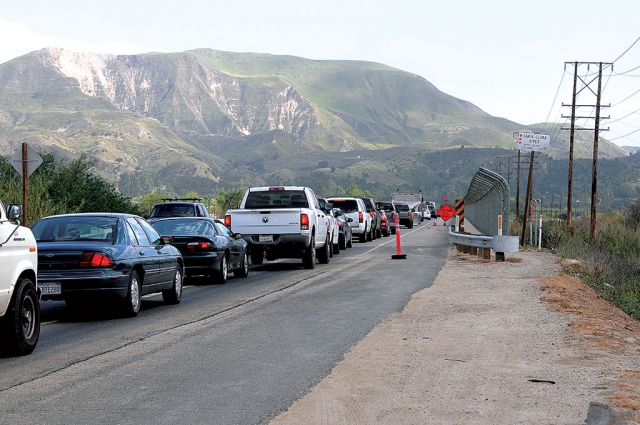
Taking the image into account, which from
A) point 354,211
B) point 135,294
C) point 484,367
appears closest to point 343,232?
point 354,211

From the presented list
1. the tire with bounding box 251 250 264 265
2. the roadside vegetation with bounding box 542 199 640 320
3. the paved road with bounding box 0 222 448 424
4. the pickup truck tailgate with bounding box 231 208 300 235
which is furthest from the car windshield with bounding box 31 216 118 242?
the tire with bounding box 251 250 264 265

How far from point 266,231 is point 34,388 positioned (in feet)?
50.5

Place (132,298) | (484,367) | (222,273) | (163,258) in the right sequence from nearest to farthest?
1. (484,367)
2. (132,298)
3. (163,258)
4. (222,273)

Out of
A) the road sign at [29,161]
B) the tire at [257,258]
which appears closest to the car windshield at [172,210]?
the tire at [257,258]

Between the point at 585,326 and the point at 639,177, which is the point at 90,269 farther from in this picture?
the point at 639,177

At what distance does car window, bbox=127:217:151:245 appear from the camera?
14219mm

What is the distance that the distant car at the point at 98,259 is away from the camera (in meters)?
12.7

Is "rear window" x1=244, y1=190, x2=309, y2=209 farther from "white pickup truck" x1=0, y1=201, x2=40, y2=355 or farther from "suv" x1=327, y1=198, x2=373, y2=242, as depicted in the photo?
"suv" x1=327, y1=198, x2=373, y2=242

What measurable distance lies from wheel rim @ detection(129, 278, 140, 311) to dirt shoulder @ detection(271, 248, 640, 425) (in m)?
3.92

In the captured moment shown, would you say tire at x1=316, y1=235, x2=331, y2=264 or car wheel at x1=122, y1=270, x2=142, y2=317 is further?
tire at x1=316, y1=235, x2=331, y2=264

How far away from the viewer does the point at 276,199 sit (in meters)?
24.5

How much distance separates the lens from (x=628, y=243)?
122ft

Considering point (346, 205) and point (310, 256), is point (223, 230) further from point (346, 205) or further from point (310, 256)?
point (346, 205)

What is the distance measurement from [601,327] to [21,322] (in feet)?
23.8
